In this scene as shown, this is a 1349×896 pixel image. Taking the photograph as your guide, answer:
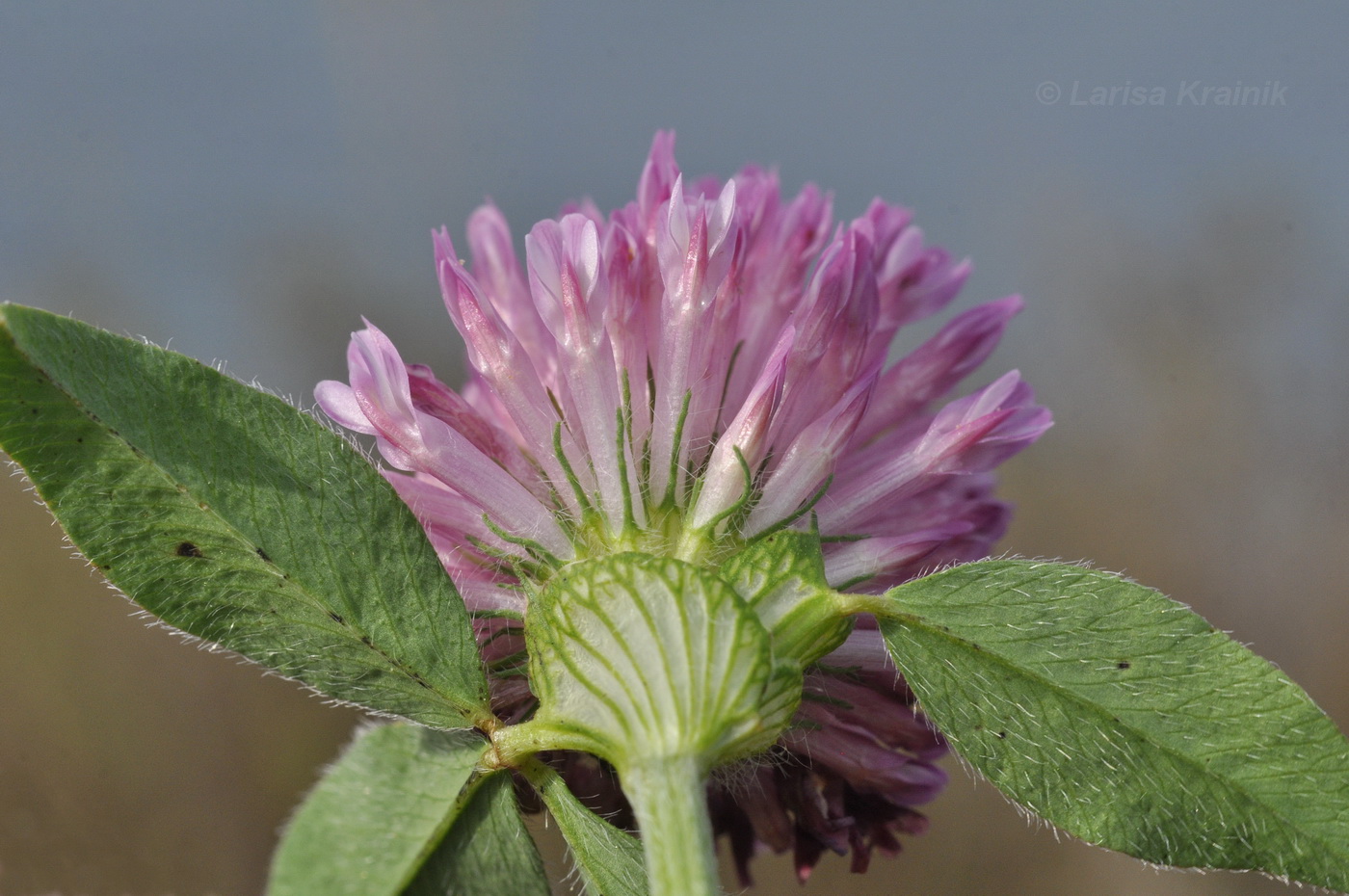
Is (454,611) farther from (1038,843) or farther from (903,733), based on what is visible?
(1038,843)

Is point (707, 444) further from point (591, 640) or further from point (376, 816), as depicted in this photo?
point (376, 816)

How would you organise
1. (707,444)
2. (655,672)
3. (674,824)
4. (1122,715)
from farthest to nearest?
(707,444) → (1122,715) → (655,672) → (674,824)

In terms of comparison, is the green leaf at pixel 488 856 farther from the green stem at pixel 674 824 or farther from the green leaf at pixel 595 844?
the green stem at pixel 674 824

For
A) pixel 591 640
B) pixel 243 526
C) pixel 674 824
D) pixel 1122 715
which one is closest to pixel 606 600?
pixel 591 640

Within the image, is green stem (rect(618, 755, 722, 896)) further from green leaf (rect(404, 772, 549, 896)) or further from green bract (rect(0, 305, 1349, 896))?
green leaf (rect(404, 772, 549, 896))

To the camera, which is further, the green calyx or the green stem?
the green calyx

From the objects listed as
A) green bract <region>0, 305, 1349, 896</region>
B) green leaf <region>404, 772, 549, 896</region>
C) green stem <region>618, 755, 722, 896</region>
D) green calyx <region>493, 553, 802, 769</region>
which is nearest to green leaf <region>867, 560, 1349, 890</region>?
green bract <region>0, 305, 1349, 896</region>
